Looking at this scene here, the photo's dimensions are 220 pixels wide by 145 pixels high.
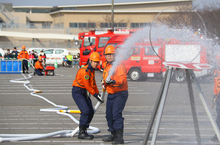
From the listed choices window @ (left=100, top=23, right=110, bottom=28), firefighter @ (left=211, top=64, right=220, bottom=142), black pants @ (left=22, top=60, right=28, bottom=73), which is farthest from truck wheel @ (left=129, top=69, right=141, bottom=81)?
window @ (left=100, top=23, right=110, bottom=28)

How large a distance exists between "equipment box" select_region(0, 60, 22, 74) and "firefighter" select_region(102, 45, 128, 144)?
16.4 metres

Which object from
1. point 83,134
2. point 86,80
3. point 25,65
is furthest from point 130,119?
point 25,65

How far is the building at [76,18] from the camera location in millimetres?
54531

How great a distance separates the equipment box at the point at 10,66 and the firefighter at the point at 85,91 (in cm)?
1599

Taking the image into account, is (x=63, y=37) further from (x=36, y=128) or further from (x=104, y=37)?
(x=36, y=128)

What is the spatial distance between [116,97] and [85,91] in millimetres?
725

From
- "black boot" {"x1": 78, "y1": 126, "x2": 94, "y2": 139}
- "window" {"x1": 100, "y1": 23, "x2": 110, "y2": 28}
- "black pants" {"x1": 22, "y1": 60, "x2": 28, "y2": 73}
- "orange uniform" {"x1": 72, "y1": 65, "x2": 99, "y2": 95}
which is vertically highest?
"window" {"x1": 100, "y1": 23, "x2": 110, "y2": 28}

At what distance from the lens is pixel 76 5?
218 ft

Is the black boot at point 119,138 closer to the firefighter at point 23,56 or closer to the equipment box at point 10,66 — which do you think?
the firefighter at point 23,56

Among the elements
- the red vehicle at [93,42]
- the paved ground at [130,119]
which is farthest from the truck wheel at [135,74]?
the red vehicle at [93,42]

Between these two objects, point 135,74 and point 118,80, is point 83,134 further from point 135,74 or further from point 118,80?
point 135,74

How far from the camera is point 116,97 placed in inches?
224

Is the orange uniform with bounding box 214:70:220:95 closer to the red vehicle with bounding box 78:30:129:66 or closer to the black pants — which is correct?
the black pants

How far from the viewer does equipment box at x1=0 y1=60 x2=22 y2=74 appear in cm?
2094
